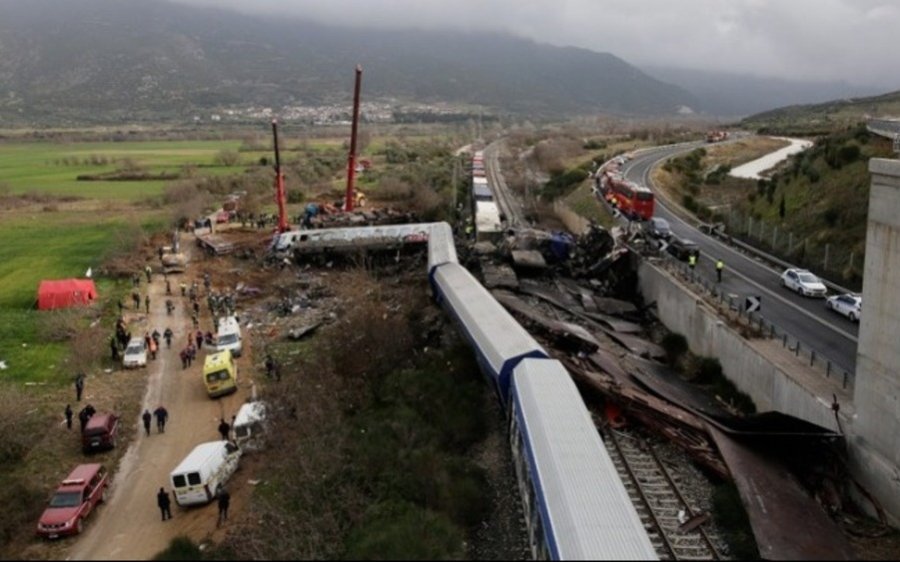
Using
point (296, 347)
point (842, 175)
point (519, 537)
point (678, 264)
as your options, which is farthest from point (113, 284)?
point (842, 175)

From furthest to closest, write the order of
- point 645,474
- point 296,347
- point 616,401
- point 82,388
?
point 296,347 → point 82,388 → point 616,401 → point 645,474

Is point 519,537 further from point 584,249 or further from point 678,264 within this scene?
point 584,249

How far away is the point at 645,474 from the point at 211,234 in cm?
5268

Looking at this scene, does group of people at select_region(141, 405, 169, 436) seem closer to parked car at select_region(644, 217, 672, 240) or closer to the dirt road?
the dirt road

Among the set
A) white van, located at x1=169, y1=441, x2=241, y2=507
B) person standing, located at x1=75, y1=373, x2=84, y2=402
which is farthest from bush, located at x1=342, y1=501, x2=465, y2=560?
person standing, located at x1=75, y1=373, x2=84, y2=402

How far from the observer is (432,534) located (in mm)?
16859

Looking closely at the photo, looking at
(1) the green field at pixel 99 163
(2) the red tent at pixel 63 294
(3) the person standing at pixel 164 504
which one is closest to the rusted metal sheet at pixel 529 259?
(3) the person standing at pixel 164 504

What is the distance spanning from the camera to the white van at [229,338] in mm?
36213

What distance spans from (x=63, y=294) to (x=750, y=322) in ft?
123

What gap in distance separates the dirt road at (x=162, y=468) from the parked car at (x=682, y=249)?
24.2 meters

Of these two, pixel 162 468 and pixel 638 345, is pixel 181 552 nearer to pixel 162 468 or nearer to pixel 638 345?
pixel 162 468

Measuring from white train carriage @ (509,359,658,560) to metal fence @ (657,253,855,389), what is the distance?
33.4 ft

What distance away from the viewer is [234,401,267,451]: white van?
26.1 metres

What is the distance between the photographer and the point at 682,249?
4362 centimetres
